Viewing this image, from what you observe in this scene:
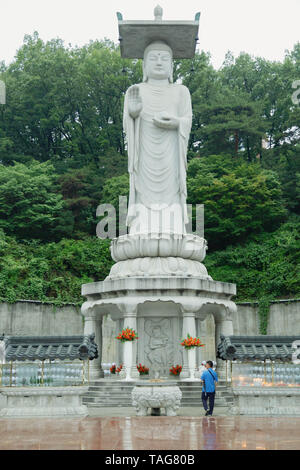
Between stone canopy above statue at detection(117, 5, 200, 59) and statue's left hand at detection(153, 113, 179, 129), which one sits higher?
stone canopy above statue at detection(117, 5, 200, 59)

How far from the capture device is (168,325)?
14.4 meters

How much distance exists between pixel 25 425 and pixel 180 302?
5684 mm

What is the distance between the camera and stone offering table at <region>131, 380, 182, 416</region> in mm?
9969

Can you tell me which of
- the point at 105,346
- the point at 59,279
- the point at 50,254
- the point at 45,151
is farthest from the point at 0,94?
the point at 105,346

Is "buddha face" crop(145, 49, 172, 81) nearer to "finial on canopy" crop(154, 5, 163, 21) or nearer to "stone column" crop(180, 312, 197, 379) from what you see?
"finial on canopy" crop(154, 5, 163, 21)

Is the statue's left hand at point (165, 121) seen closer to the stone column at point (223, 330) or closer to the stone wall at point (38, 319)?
the stone column at point (223, 330)

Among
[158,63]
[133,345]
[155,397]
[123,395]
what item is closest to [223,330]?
[133,345]

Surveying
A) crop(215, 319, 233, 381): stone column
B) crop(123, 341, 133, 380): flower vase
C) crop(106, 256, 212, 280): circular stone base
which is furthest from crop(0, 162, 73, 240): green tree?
crop(123, 341, 133, 380): flower vase

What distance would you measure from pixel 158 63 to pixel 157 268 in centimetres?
670

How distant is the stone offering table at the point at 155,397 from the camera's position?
9.97m

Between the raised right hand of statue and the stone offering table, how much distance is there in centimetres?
892

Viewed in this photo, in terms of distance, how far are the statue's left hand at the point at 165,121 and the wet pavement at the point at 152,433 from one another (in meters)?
9.28

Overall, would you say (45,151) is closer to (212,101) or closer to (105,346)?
(212,101)

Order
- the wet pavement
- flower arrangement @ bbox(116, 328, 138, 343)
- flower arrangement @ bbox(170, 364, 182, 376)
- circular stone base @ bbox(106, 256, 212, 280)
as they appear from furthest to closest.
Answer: circular stone base @ bbox(106, 256, 212, 280) → flower arrangement @ bbox(170, 364, 182, 376) → flower arrangement @ bbox(116, 328, 138, 343) → the wet pavement
